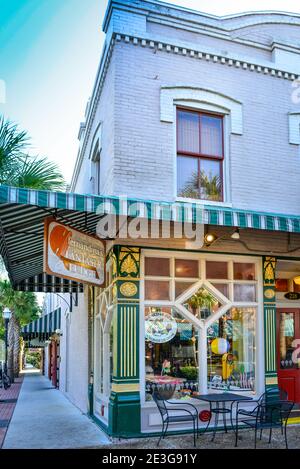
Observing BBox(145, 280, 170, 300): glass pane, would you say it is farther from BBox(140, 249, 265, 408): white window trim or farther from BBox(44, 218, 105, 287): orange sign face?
BBox(44, 218, 105, 287): orange sign face

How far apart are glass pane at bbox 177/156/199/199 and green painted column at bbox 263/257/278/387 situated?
6.60 feet

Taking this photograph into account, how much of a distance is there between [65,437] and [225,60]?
8.16 m

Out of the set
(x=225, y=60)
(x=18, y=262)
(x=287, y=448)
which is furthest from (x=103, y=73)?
(x=287, y=448)

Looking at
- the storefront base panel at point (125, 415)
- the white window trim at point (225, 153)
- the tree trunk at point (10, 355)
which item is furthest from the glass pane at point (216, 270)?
the tree trunk at point (10, 355)

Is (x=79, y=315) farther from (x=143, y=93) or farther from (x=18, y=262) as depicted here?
(x=143, y=93)

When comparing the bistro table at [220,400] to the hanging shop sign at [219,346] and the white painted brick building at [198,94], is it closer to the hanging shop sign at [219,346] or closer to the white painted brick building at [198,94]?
the hanging shop sign at [219,346]

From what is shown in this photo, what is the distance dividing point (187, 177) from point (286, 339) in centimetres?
438

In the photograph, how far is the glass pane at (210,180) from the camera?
10227 mm

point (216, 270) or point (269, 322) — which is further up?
point (216, 270)

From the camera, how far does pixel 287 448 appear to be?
8.05 metres

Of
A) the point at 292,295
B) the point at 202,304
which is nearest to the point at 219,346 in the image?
the point at 202,304

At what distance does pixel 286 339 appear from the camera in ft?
37.3

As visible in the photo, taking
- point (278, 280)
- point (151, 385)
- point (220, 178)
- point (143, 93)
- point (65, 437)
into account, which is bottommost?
point (65, 437)

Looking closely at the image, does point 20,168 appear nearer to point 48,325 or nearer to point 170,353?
point 170,353
